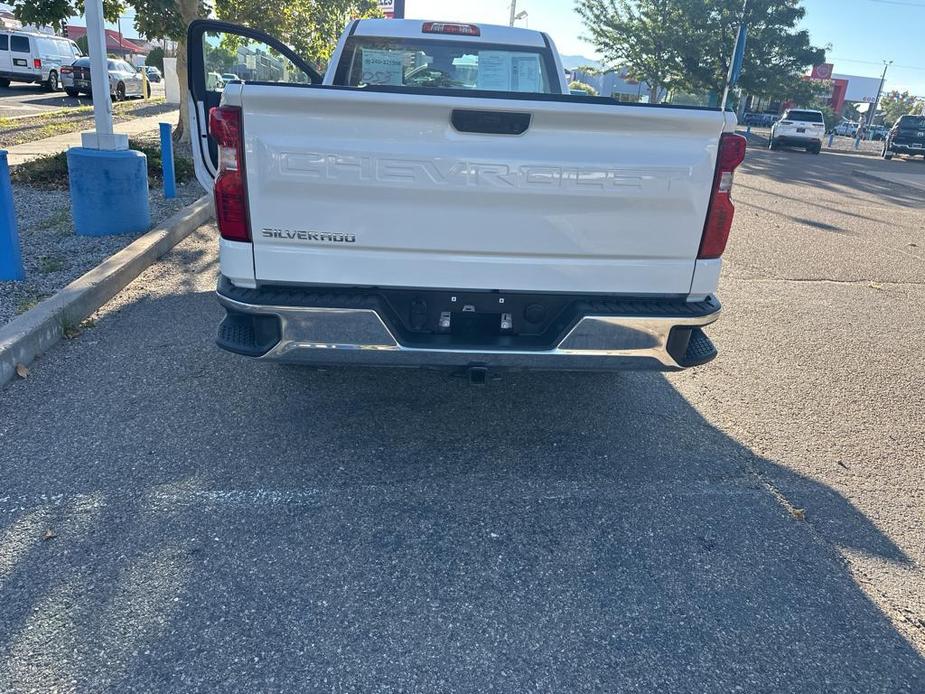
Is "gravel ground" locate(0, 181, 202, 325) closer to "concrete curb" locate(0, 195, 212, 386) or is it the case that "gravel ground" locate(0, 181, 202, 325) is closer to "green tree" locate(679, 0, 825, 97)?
"concrete curb" locate(0, 195, 212, 386)

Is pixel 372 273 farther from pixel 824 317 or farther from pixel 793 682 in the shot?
pixel 824 317

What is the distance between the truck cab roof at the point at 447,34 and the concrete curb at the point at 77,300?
265 centimetres

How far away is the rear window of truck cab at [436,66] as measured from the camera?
5.15 meters

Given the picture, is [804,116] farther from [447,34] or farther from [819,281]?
[447,34]

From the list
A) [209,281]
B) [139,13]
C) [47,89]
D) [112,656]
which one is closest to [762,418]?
[112,656]

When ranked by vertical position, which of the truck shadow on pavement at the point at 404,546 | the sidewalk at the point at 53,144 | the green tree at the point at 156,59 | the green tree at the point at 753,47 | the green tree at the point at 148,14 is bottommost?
the truck shadow on pavement at the point at 404,546

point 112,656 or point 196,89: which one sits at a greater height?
point 196,89

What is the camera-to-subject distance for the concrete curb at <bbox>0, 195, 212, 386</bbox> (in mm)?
4203

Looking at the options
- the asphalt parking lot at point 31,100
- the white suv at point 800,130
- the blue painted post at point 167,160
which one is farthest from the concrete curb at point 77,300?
the white suv at point 800,130

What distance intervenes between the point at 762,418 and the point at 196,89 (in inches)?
184

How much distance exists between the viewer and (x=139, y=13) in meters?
10.6

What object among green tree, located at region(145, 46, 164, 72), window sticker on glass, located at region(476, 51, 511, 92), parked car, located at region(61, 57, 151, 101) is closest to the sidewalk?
window sticker on glass, located at region(476, 51, 511, 92)

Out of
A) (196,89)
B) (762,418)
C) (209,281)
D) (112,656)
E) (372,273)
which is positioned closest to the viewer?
(112,656)

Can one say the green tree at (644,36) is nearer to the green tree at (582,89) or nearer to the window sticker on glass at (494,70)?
the green tree at (582,89)
